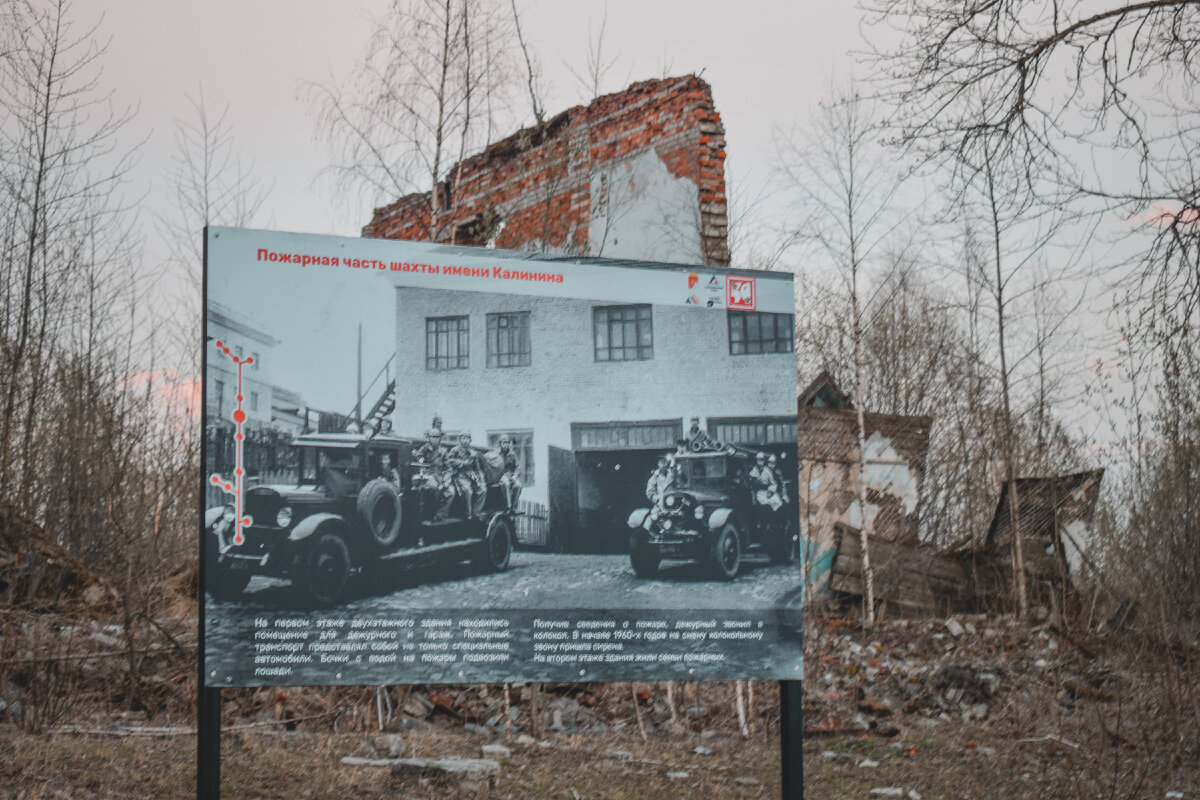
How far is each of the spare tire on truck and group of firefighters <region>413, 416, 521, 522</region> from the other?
12cm

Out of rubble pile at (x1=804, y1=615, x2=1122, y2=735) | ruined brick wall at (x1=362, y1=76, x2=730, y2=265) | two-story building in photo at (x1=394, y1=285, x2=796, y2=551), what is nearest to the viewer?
two-story building in photo at (x1=394, y1=285, x2=796, y2=551)

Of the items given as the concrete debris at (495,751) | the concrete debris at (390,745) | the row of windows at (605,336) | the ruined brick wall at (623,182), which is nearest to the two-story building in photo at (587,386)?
the row of windows at (605,336)

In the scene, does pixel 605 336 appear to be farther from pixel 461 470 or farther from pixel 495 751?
pixel 495 751

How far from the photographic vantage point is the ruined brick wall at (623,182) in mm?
13359

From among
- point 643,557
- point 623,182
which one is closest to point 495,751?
point 643,557

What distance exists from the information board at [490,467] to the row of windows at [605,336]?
1 centimetres

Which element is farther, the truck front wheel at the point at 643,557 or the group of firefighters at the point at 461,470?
the truck front wheel at the point at 643,557

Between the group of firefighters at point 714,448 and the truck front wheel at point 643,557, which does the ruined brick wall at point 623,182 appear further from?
the truck front wheel at point 643,557

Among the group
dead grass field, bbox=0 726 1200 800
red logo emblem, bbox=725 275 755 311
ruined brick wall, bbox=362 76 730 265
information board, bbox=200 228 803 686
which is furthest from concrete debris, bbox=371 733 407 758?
ruined brick wall, bbox=362 76 730 265

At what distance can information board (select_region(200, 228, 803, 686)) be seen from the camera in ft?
15.1

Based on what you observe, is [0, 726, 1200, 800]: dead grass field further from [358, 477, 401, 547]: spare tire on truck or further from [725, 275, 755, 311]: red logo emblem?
[725, 275, 755, 311]: red logo emblem

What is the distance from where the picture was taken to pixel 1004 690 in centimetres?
1167

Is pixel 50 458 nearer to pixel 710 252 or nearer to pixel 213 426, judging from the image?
pixel 710 252

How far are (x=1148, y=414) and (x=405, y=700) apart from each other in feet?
25.3
